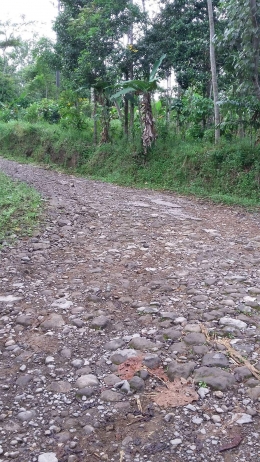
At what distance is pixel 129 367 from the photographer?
264cm

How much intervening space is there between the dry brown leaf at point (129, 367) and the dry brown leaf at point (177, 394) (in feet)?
0.73

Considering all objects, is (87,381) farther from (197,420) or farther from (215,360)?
(215,360)

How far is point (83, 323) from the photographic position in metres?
3.24

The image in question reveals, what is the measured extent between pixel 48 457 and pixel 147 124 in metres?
10.9

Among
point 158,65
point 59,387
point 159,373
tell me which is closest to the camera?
point 59,387

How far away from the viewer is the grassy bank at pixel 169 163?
32.2ft

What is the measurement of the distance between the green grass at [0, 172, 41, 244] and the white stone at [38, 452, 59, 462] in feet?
11.5

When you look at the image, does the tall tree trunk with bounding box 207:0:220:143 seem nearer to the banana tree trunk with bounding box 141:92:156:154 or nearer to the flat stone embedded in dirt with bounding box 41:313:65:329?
the banana tree trunk with bounding box 141:92:156:154

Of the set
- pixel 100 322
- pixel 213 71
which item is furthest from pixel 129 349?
pixel 213 71

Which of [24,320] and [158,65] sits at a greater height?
[158,65]

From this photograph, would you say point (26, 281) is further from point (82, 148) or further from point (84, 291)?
point (82, 148)

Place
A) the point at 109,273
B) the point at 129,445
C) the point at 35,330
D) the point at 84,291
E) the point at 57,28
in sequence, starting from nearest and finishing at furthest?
the point at 129,445, the point at 35,330, the point at 84,291, the point at 109,273, the point at 57,28

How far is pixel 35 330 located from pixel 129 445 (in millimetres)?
1364

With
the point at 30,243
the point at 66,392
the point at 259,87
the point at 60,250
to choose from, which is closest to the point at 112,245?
the point at 60,250
